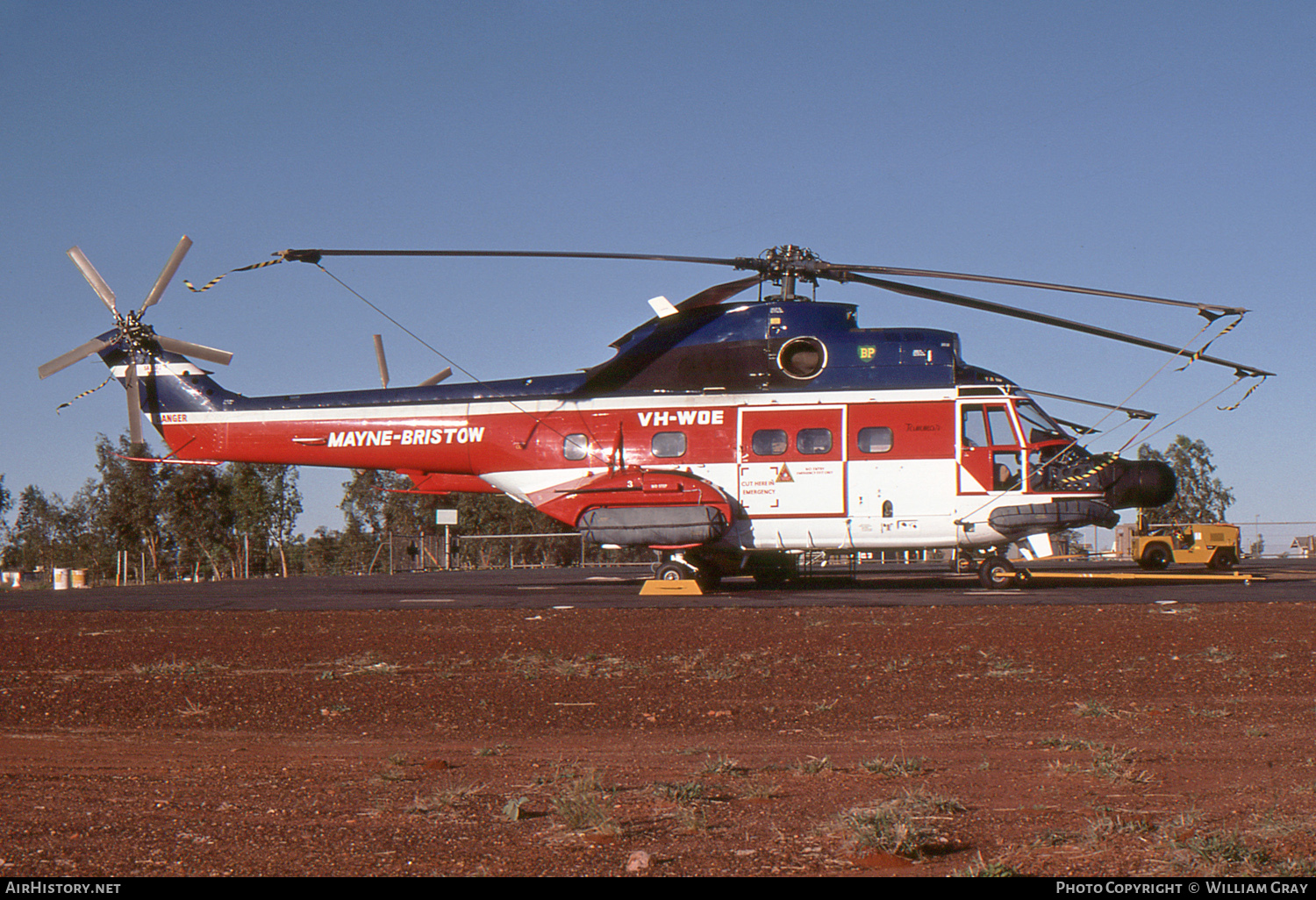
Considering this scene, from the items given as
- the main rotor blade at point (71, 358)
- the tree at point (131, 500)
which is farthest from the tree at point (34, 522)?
the main rotor blade at point (71, 358)

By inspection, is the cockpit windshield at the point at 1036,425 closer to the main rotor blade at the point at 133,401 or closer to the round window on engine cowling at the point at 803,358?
the round window on engine cowling at the point at 803,358

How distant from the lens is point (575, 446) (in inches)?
802

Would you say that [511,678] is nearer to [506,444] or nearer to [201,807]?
[201,807]

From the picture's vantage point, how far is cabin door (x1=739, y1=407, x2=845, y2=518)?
19469 millimetres

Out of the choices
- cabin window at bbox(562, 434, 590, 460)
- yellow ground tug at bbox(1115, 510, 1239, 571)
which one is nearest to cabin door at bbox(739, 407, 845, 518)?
cabin window at bbox(562, 434, 590, 460)

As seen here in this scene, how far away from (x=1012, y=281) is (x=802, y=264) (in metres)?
4.12

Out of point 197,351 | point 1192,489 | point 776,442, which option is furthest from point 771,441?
point 1192,489

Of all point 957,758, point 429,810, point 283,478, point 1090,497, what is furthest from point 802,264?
point 283,478

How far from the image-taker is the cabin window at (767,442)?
19656mm

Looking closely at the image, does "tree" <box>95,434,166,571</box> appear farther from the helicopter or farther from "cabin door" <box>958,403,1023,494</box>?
"cabin door" <box>958,403,1023,494</box>

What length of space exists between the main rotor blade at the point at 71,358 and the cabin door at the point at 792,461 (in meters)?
14.2

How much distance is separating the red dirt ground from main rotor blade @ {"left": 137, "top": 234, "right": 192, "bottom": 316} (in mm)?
11107

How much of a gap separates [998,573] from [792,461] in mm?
4512
